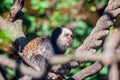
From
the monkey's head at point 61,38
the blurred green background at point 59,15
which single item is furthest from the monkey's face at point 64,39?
the blurred green background at point 59,15

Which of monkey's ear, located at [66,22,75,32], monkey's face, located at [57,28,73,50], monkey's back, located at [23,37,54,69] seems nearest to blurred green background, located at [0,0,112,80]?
monkey's ear, located at [66,22,75,32]

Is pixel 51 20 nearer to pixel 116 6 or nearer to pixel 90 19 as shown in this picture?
pixel 90 19

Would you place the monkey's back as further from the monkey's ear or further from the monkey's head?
the monkey's ear

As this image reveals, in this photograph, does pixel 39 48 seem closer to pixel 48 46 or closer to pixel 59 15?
pixel 48 46

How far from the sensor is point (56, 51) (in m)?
1.22

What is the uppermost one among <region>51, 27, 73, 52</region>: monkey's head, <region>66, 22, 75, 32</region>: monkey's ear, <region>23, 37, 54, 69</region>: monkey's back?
<region>66, 22, 75, 32</region>: monkey's ear

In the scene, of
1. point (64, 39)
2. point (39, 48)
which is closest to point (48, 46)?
point (39, 48)

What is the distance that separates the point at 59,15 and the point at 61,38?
66 cm

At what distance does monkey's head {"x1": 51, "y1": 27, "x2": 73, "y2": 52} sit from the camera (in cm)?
126

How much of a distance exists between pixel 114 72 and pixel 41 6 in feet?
5.50

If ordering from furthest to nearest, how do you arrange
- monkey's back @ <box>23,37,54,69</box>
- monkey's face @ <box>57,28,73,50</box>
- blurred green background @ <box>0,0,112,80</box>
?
1. blurred green background @ <box>0,0,112,80</box>
2. monkey's face @ <box>57,28,73,50</box>
3. monkey's back @ <box>23,37,54,69</box>

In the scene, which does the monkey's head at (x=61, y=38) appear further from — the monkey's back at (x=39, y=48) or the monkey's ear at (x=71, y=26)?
the monkey's ear at (x=71, y=26)

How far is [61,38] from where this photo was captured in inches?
53.6

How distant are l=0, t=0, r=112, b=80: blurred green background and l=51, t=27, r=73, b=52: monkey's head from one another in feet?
1.40
